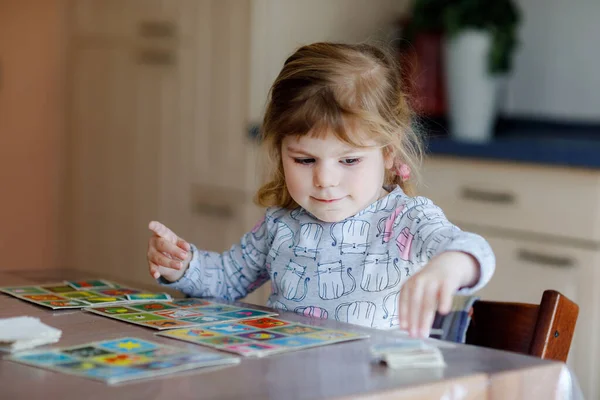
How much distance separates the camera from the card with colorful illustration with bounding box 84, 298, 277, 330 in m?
1.04

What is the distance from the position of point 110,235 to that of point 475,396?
2.74m

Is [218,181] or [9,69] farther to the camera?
[9,69]

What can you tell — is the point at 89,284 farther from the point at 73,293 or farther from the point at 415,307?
the point at 415,307

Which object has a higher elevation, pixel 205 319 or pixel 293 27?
pixel 293 27

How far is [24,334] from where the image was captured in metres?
0.92

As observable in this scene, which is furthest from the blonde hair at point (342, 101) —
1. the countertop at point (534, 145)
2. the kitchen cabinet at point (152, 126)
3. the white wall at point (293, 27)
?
the kitchen cabinet at point (152, 126)

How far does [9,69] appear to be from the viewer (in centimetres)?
371

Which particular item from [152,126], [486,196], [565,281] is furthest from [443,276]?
[152,126]

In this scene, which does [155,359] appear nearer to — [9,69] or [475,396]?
[475,396]

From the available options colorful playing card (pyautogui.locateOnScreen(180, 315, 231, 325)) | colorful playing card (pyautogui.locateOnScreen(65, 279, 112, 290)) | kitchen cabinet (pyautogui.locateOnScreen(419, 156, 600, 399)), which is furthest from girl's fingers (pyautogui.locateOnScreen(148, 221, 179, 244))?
kitchen cabinet (pyautogui.locateOnScreen(419, 156, 600, 399))

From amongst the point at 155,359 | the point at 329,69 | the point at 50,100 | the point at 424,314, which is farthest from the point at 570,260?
the point at 50,100

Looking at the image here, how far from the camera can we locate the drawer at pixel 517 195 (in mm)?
2283

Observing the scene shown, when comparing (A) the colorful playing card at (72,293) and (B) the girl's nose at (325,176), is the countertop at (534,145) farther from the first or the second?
(A) the colorful playing card at (72,293)

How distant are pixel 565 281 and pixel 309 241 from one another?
1138 millimetres
